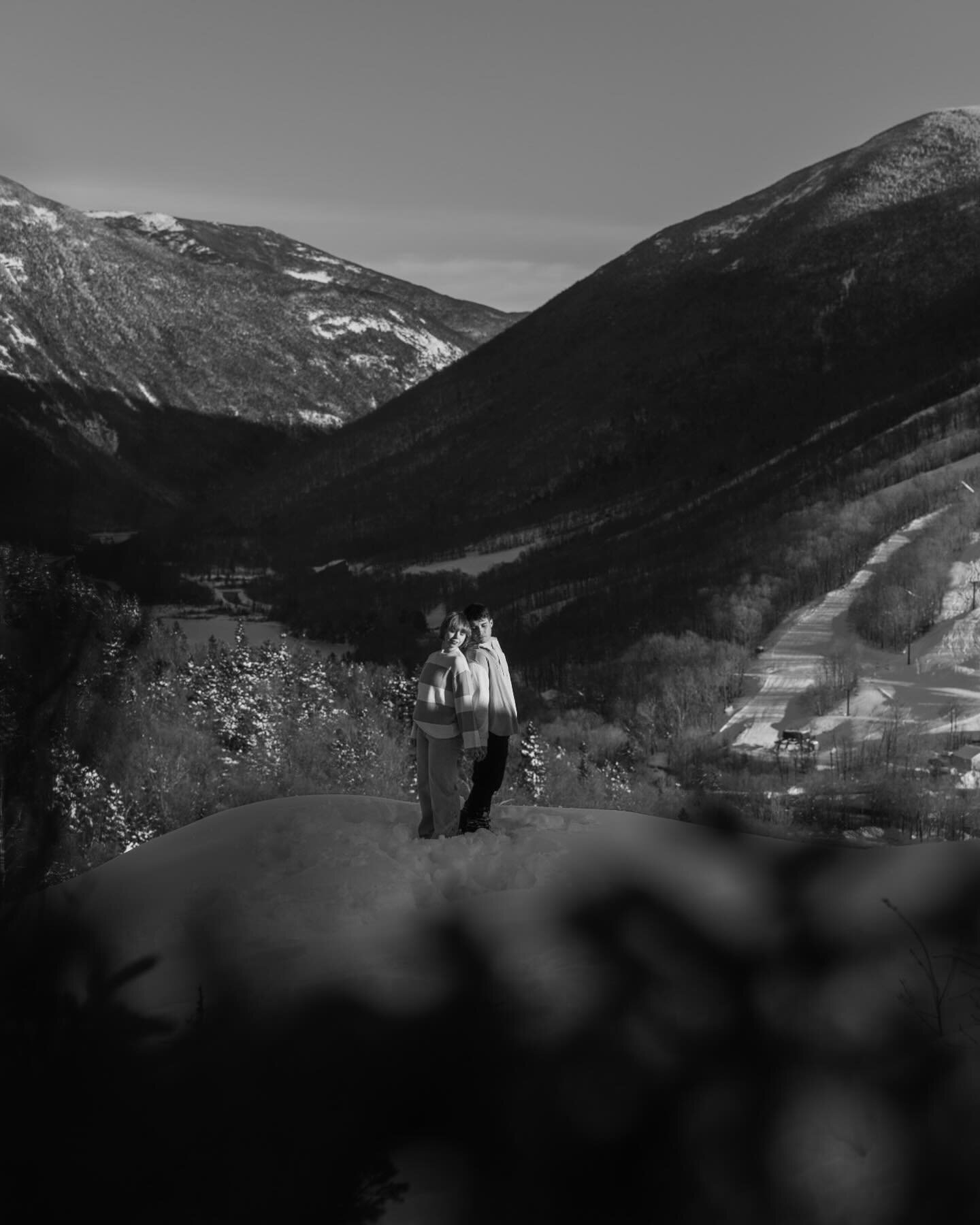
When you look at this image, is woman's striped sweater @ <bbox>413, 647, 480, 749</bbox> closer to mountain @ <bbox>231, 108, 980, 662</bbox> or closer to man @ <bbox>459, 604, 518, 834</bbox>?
man @ <bbox>459, 604, 518, 834</bbox>

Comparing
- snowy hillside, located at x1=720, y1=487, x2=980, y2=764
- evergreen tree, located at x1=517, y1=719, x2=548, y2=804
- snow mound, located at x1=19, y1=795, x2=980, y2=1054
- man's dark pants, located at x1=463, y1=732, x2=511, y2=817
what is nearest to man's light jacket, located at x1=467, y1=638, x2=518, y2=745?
man's dark pants, located at x1=463, y1=732, x2=511, y2=817

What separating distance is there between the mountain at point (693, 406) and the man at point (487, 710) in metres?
60.7

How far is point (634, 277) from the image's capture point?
184000 millimetres

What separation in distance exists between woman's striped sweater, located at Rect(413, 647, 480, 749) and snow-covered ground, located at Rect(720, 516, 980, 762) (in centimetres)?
3958

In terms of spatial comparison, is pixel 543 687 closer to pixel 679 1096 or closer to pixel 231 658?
pixel 231 658

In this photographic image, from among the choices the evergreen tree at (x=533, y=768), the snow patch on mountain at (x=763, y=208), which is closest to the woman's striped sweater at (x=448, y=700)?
the evergreen tree at (x=533, y=768)

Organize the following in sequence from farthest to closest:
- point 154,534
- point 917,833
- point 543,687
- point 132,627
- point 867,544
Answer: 1. point 154,534
2. point 867,544
3. point 543,687
4. point 132,627
5. point 917,833

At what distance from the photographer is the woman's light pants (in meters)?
9.72

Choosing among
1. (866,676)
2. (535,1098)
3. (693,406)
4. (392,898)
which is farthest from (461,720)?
(693,406)

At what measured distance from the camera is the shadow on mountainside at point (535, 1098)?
6484 millimetres

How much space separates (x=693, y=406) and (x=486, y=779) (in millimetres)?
137587

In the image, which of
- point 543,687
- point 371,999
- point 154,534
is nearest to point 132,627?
point 543,687

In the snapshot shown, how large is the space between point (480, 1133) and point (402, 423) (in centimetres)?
18299

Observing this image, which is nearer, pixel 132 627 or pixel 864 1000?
pixel 864 1000
